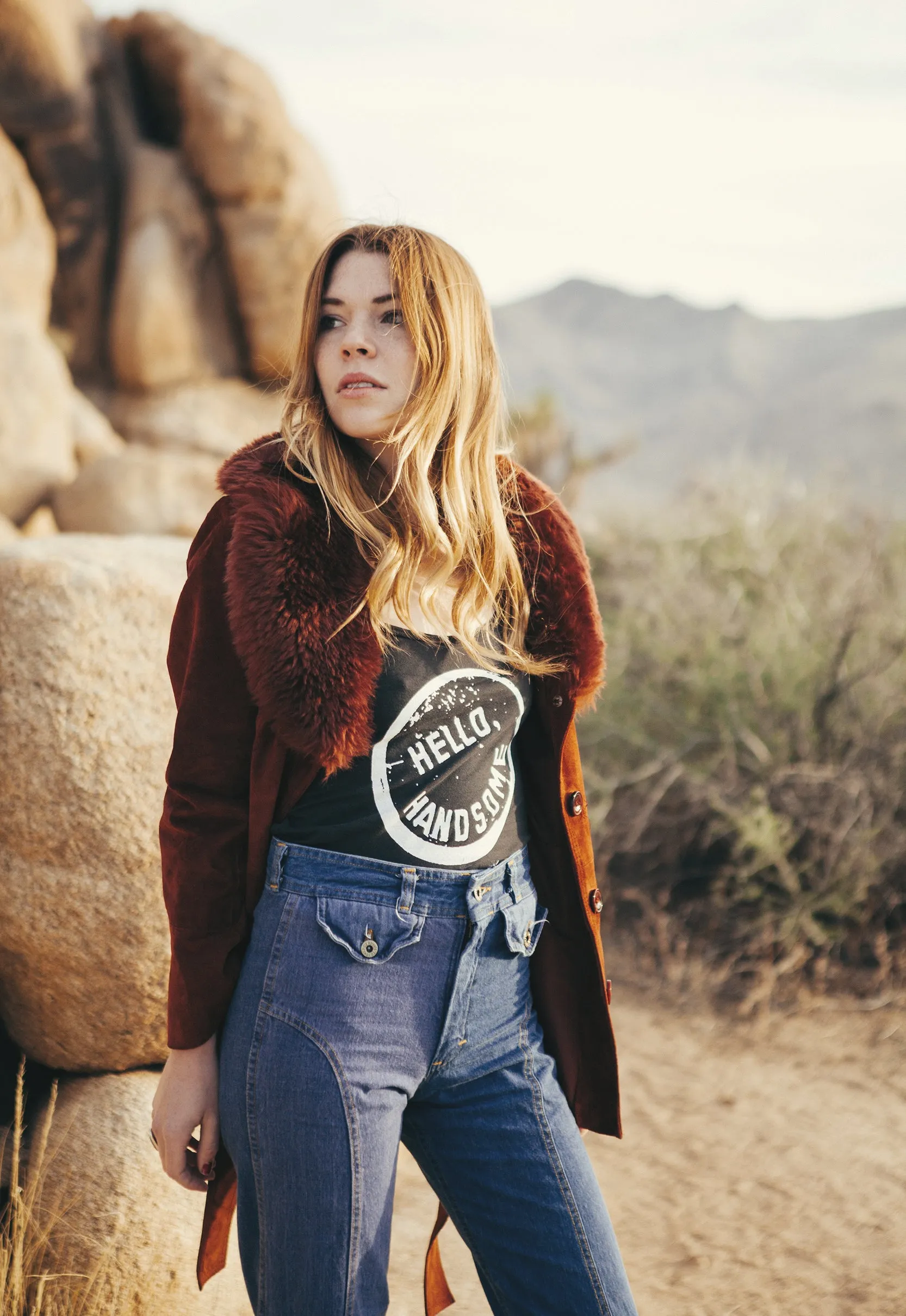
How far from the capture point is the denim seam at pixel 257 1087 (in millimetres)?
1353

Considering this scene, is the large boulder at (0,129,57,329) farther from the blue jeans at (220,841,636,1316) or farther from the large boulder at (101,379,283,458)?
the blue jeans at (220,841,636,1316)

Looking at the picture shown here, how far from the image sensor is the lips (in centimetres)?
158

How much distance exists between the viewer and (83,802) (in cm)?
226

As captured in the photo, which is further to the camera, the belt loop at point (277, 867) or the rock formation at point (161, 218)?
the rock formation at point (161, 218)

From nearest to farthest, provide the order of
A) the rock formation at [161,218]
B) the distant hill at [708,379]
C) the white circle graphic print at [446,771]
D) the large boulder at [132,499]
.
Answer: the white circle graphic print at [446,771] → the large boulder at [132,499] → the rock formation at [161,218] → the distant hill at [708,379]

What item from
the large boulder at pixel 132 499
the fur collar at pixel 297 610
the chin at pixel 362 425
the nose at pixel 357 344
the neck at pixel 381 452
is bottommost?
the large boulder at pixel 132 499

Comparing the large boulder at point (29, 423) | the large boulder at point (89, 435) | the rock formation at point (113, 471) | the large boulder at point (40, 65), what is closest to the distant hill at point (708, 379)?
the rock formation at point (113, 471)

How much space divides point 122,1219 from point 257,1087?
45.4 inches

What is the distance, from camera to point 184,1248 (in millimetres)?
2240

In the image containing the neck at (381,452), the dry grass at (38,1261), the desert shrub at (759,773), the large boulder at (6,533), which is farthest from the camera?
the desert shrub at (759,773)

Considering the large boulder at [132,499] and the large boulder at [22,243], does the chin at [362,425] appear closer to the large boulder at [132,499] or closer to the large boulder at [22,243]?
the large boulder at [132,499]

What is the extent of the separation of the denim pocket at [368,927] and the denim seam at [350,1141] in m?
0.11

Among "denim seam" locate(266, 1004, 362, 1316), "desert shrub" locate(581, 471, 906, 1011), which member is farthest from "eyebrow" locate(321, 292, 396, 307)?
"desert shrub" locate(581, 471, 906, 1011)

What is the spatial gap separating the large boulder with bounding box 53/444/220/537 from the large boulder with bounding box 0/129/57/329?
4.44 feet
